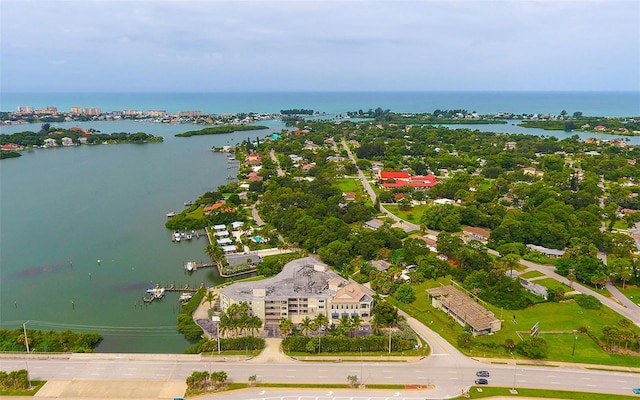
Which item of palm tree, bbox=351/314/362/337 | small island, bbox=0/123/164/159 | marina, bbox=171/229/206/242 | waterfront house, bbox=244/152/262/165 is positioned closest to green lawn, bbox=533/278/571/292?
palm tree, bbox=351/314/362/337

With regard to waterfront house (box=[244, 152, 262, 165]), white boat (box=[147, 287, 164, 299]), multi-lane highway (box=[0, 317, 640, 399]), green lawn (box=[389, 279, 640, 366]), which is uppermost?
waterfront house (box=[244, 152, 262, 165])

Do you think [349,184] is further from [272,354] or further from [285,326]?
[272,354]

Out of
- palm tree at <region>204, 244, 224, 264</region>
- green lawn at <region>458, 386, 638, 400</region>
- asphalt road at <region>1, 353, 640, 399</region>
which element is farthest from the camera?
palm tree at <region>204, 244, 224, 264</region>

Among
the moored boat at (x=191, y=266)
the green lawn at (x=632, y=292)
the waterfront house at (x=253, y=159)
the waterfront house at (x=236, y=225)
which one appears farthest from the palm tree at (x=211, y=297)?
the waterfront house at (x=253, y=159)

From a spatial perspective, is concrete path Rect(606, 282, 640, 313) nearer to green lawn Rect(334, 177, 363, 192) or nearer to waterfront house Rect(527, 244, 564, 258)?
waterfront house Rect(527, 244, 564, 258)

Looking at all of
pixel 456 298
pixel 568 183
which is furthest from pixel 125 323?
pixel 568 183

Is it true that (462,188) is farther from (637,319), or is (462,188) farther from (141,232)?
(141,232)

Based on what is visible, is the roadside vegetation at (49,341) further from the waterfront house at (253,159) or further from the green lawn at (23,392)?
the waterfront house at (253,159)
